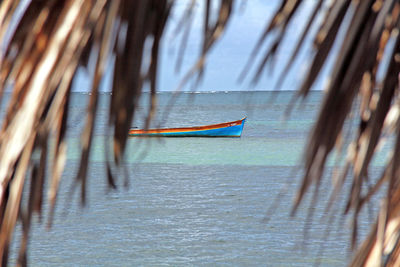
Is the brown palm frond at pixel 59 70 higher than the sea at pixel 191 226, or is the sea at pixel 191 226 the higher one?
the brown palm frond at pixel 59 70

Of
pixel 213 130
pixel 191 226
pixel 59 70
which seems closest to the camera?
pixel 59 70

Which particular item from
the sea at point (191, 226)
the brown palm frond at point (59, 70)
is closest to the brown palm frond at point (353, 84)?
the brown palm frond at point (59, 70)

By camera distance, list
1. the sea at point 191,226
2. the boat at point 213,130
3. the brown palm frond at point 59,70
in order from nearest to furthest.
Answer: the brown palm frond at point 59,70, the sea at point 191,226, the boat at point 213,130

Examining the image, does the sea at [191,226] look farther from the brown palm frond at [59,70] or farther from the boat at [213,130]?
the boat at [213,130]

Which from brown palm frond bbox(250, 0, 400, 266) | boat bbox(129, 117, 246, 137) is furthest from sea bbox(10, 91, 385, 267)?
boat bbox(129, 117, 246, 137)

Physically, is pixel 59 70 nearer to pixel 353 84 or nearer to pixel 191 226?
pixel 353 84

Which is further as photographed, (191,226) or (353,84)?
(191,226)

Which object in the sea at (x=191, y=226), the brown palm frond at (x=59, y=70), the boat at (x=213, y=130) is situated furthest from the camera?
the boat at (x=213, y=130)

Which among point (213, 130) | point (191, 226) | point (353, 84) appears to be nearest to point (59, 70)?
point (353, 84)

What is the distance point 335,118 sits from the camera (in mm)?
720

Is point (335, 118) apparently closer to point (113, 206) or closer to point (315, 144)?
point (315, 144)

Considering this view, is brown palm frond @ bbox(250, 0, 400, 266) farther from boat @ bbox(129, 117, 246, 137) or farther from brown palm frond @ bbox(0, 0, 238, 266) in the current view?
boat @ bbox(129, 117, 246, 137)

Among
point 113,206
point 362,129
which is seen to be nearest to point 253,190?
point 113,206

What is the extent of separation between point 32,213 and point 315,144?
0.37m
